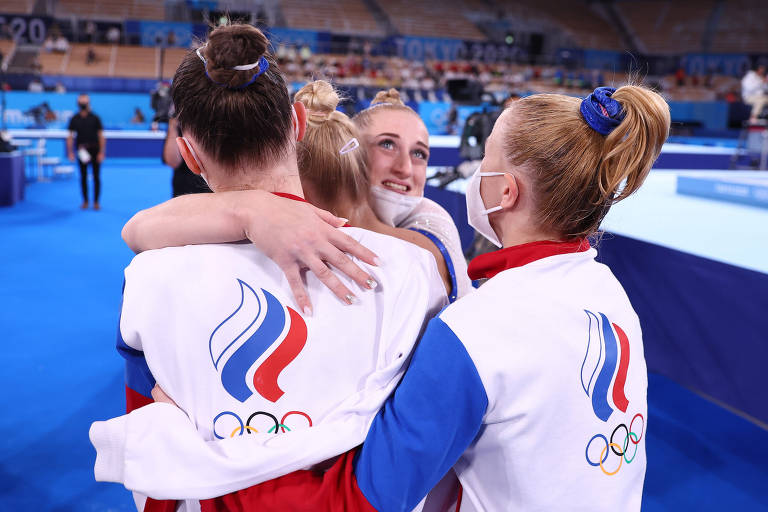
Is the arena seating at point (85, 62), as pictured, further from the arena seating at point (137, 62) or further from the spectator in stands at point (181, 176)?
the spectator in stands at point (181, 176)

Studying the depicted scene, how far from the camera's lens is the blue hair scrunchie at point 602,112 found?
3.03 feet

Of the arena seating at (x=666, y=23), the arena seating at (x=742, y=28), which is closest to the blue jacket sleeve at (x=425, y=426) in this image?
the arena seating at (x=742, y=28)

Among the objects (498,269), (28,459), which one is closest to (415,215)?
(498,269)

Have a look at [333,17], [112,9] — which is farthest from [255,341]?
[333,17]

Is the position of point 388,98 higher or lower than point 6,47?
lower

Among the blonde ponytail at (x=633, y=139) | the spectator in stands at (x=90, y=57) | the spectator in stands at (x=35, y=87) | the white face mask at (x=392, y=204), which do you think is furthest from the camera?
the spectator in stands at (x=90, y=57)

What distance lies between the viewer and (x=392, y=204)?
1.79 m

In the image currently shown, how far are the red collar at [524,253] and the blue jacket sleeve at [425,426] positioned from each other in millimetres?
218

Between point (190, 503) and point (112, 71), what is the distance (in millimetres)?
16966

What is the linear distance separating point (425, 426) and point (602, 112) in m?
0.54

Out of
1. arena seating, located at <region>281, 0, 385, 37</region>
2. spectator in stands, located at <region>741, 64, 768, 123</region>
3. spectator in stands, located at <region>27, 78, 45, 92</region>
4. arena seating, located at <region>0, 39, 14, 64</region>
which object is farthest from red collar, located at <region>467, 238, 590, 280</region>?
arena seating, located at <region>281, 0, 385, 37</region>

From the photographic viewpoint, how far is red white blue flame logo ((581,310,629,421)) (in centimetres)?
87

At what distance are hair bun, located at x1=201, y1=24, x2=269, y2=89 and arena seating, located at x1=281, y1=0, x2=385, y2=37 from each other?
19372mm

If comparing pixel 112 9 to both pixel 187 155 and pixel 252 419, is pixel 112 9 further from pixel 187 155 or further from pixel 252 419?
pixel 252 419
